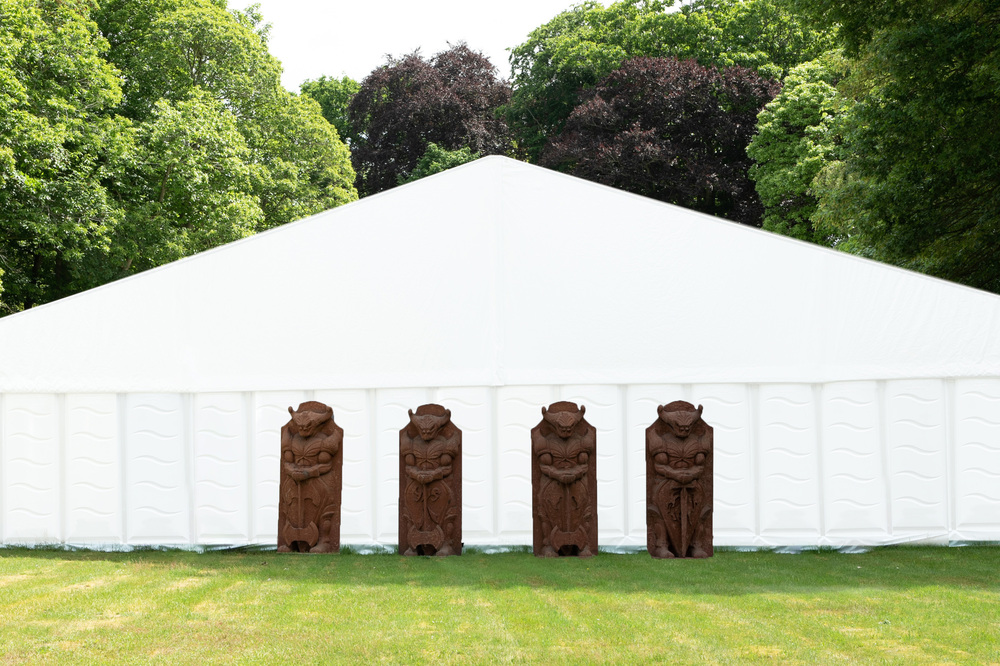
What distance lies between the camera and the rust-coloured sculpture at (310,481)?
817 cm

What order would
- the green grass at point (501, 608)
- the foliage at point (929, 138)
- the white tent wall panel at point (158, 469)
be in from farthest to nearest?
1. the foliage at point (929, 138)
2. the white tent wall panel at point (158, 469)
3. the green grass at point (501, 608)

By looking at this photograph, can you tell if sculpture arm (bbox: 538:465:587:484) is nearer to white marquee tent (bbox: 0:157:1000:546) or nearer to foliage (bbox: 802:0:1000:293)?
white marquee tent (bbox: 0:157:1000:546)

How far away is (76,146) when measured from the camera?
57.9ft

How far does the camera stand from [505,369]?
827cm

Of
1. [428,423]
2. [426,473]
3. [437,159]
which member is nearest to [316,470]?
[426,473]

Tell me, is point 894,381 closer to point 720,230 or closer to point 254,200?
point 720,230

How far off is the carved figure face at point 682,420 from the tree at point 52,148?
39.6 ft

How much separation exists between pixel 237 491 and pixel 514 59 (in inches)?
960

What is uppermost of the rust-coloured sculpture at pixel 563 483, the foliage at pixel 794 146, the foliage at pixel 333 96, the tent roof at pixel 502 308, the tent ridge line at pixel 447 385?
the foliage at pixel 333 96

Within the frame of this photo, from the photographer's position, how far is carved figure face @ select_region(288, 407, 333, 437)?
26.7 ft

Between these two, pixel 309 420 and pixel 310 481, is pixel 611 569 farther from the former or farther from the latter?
pixel 309 420

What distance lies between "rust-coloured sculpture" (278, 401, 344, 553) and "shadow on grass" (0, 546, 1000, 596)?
215 mm

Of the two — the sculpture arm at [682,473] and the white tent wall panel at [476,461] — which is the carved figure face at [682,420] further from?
the white tent wall panel at [476,461]

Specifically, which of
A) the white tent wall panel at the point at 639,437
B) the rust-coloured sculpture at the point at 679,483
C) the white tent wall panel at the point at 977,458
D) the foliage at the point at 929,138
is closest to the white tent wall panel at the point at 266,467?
the white tent wall panel at the point at 639,437
